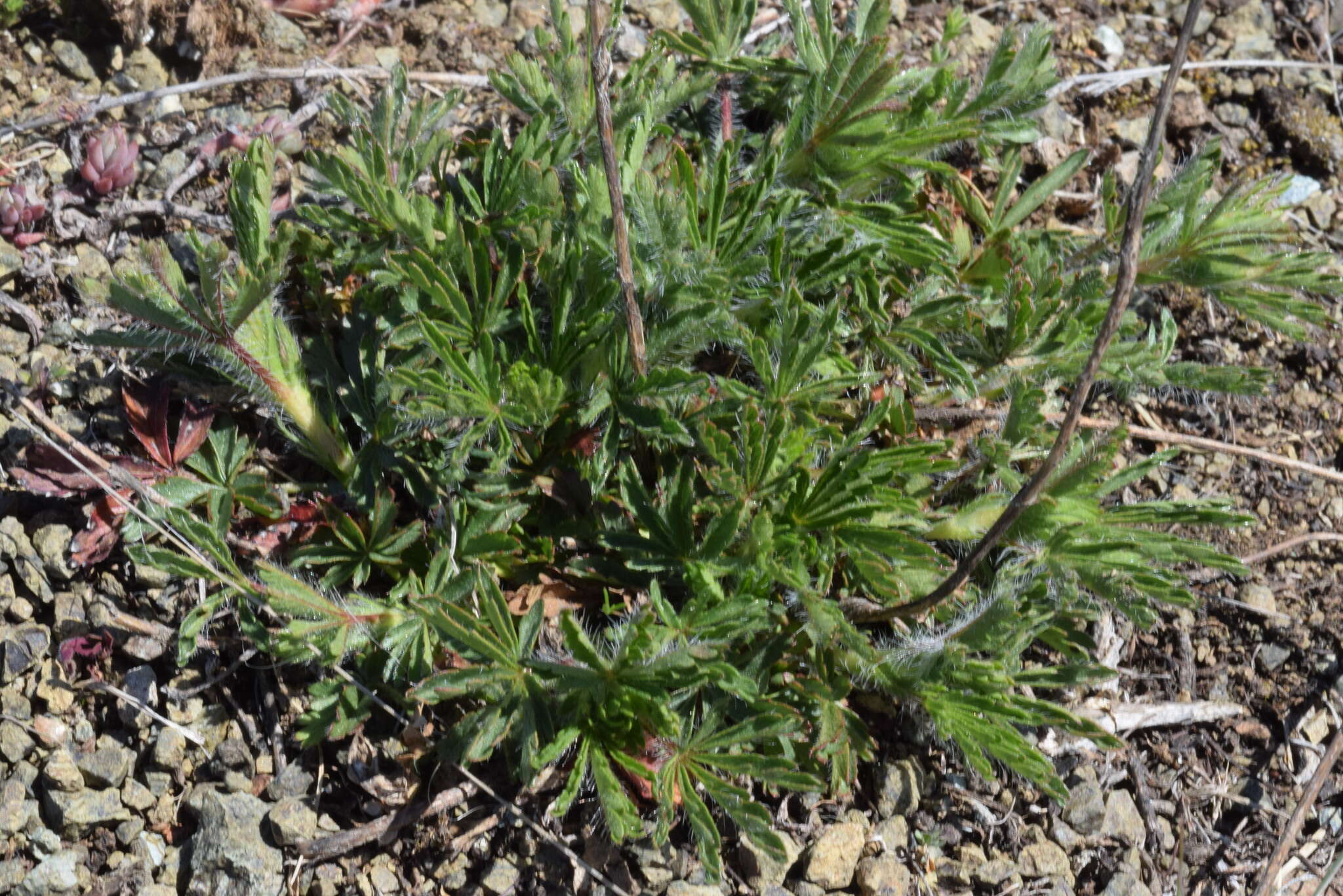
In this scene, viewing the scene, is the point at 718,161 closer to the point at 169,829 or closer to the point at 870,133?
the point at 870,133

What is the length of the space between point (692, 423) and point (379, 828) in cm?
125

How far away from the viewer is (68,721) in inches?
116

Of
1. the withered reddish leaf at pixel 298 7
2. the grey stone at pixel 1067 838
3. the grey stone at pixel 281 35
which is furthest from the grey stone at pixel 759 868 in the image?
the withered reddish leaf at pixel 298 7

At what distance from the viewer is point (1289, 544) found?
3.54 meters

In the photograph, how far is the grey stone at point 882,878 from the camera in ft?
9.67

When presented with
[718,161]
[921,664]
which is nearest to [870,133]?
[718,161]

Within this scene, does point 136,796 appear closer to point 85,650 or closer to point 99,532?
point 85,650

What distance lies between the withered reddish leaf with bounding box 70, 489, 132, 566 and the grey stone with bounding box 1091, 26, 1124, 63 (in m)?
3.73

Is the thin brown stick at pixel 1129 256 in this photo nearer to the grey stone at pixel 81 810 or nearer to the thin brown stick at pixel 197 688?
the thin brown stick at pixel 197 688

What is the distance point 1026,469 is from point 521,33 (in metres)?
2.30

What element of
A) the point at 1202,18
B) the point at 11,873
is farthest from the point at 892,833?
the point at 1202,18

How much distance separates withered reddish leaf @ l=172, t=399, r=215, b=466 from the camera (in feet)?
9.86

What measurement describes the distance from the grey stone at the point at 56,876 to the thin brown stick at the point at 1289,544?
3236mm

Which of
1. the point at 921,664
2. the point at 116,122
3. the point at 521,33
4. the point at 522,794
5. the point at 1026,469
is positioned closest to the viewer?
the point at 921,664
